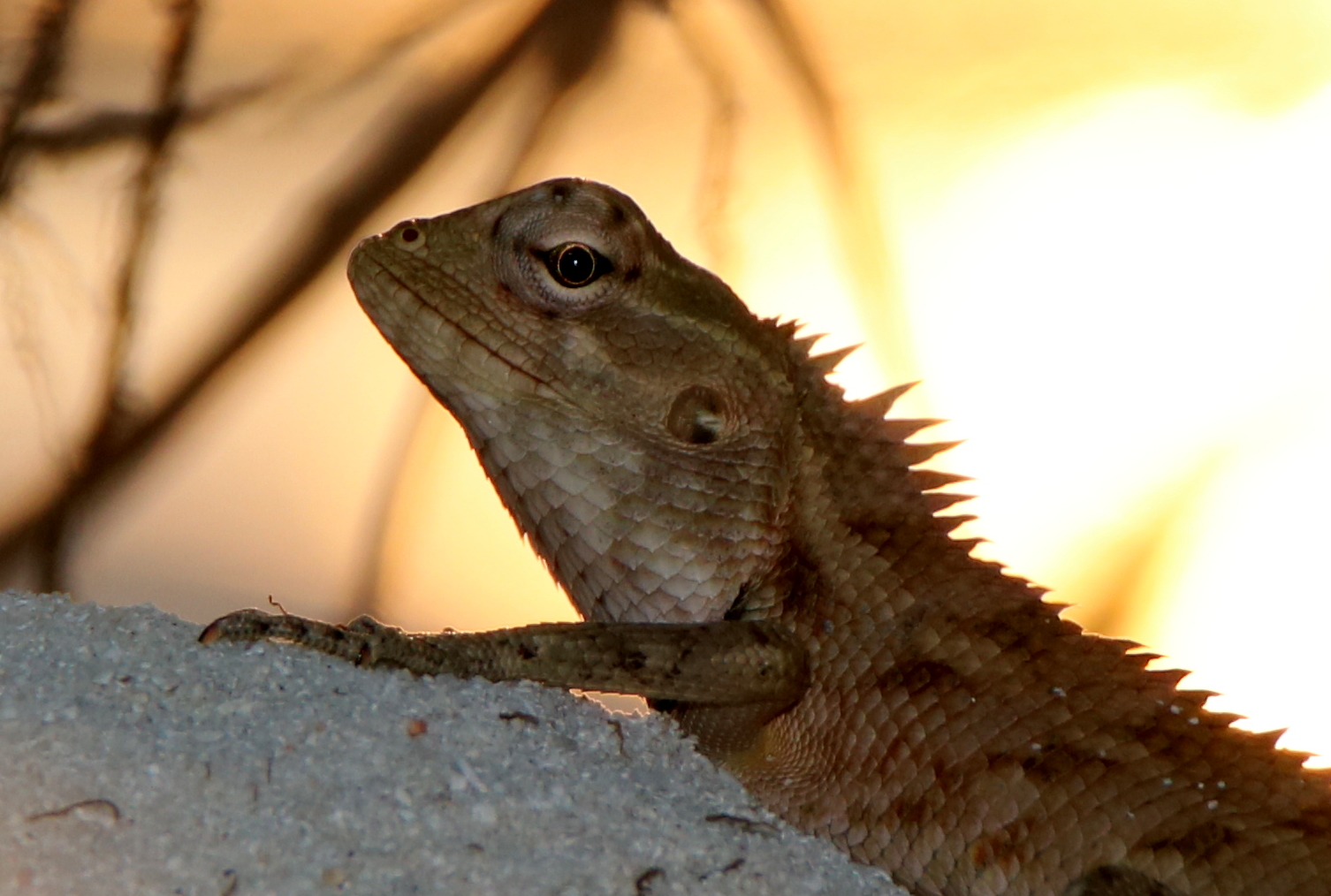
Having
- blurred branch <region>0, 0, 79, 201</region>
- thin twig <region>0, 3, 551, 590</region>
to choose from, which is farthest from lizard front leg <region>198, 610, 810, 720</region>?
blurred branch <region>0, 0, 79, 201</region>

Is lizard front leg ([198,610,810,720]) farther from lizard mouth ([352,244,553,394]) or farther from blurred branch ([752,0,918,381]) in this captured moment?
blurred branch ([752,0,918,381])

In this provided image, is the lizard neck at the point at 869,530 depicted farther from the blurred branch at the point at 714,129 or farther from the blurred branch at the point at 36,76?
the blurred branch at the point at 36,76

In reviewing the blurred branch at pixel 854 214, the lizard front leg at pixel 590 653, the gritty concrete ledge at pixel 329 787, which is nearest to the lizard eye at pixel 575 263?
the lizard front leg at pixel 590 653

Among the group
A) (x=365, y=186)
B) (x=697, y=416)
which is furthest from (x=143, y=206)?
(x=697, y=416)

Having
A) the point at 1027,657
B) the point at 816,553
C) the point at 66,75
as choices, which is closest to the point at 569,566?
the point at 816,553

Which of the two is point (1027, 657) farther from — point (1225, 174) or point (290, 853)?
point (1225, 174)

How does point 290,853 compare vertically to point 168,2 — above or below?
below
